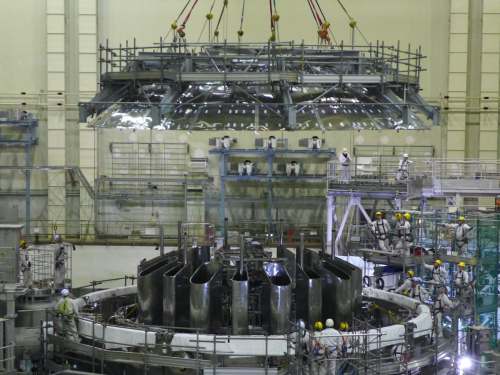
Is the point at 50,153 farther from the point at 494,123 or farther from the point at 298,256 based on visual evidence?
the point at 494,123

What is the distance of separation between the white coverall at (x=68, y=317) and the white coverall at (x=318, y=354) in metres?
6.55

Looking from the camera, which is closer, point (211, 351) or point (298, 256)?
point (211, 351)

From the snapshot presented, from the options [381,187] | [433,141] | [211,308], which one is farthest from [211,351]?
[433,141]

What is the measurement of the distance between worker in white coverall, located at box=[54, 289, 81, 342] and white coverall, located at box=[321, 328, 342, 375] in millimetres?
6915

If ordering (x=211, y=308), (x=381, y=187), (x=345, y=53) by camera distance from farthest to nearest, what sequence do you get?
(x=381, y=187)
(x=345, y=53)
(x=211, y=308)

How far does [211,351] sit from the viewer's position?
15.5 m

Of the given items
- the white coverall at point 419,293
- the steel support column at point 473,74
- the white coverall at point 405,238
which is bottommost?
the white coverall at point 419,293

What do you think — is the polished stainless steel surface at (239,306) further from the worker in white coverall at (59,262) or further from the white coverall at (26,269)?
the worker in white coverall at (59,262)

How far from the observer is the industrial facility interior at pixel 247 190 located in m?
17.1

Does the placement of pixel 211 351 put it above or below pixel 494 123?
below

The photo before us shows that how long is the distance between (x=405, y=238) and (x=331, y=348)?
28.7 ft

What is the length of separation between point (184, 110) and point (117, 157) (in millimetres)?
19453

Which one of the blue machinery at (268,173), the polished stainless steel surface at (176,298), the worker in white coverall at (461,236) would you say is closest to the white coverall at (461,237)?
the worker in white coverall at (461,236)

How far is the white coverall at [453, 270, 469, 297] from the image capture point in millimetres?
21109
